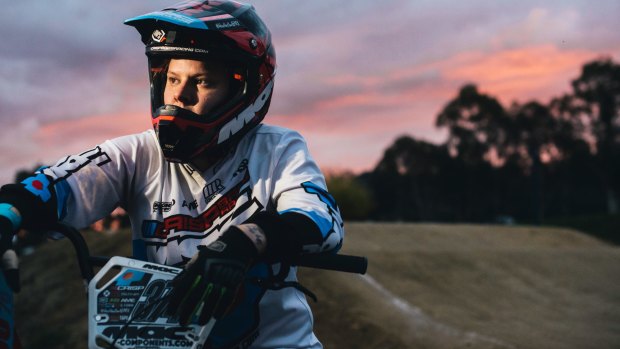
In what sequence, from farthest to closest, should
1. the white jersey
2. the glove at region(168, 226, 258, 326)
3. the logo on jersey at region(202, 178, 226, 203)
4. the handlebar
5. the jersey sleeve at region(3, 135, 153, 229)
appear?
1. the logo on jersey at region(202, 178, 226, 203)
2. the white jersey
3. the jersey sleeve at region(3, 135, 153, 229)
4. the handlebar
5. the glove at region(168, 226, 258, 326)

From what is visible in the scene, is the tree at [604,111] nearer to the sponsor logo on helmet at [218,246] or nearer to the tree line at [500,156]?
the tree line at [500,156]

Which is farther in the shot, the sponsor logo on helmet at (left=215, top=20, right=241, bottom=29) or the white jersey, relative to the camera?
the sponsor logo on helmet at (left=215, top=20, right=241, bottom=29)

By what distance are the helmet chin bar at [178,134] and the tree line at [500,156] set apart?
4965 centimetres

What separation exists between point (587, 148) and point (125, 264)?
5648 centimetres

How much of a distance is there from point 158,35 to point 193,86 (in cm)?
30

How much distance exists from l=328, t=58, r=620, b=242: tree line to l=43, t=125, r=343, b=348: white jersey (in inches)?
1947

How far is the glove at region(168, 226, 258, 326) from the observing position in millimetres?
2080

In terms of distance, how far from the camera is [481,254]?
20531 millimetres

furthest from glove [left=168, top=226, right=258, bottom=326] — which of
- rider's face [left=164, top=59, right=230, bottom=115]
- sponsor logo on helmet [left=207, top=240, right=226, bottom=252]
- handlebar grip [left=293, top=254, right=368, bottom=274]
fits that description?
rider's face [left=164, top=59, right=230, bottom=115]


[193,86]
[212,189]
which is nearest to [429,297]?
[212,189]

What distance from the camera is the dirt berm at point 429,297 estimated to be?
37.5ft

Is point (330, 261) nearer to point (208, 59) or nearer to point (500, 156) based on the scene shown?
point (208, 59)

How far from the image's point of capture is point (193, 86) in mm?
3217

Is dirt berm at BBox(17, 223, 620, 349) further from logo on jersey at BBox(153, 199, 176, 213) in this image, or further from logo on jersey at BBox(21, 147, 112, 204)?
logo on jersey at BBox(21, 147, 112, 204)
